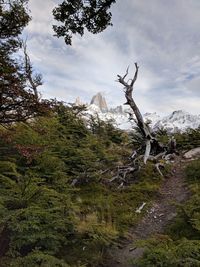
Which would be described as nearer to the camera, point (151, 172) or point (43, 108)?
point (43, 108)

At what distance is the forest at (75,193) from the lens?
5.52 meters

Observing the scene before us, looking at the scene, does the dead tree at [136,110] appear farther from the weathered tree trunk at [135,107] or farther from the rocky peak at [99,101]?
the rocky peak at [99,101]

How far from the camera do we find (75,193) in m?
9.65

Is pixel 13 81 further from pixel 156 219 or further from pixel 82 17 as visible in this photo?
pixel 156 219

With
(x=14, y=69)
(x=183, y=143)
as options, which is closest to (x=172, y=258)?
(x=14, y=69)

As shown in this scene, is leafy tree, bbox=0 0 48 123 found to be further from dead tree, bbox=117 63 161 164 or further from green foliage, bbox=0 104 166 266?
dead tree, bbox=117 63 161 164

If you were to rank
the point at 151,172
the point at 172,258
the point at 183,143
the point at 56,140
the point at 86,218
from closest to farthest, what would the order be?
the point at 172,258
the point at 86,218
the point at 56,140
the point at 151,172
the point at 183,143

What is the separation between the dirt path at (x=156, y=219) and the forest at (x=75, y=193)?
0.03m

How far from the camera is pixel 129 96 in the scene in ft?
50.1

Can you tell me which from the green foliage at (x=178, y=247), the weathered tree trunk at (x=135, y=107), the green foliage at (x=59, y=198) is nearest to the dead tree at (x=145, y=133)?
the weathered tree trunk at (x=135, y=107)

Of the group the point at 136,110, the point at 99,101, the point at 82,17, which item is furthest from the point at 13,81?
the point at 99,101

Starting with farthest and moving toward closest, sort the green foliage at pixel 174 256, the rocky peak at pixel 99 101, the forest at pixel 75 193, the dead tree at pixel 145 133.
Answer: the rocky peak at pixel 99 101 < the dead tree at pixel 145 133 < the forest at pixel 75 193 < the green foliage at pixel 174 256

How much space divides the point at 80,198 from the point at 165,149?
25.4 ft

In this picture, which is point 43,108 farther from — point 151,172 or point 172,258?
point 151,172
